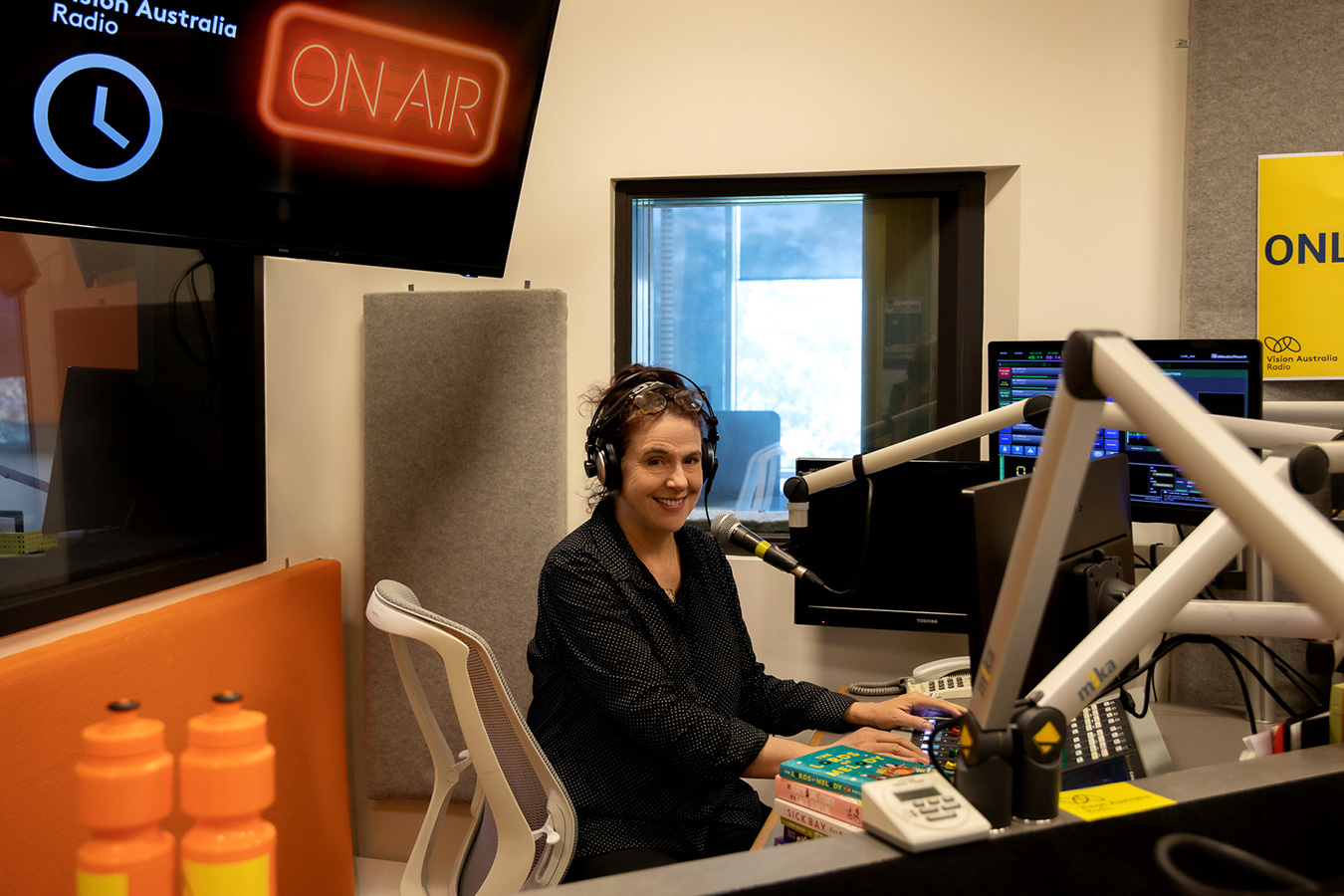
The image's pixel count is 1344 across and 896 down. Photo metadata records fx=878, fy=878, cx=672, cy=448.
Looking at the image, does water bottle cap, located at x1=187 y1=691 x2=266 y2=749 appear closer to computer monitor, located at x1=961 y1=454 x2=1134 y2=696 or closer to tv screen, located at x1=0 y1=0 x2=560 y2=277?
computer monitor, located at x1=961 y1=454 x2=1134 y2=696

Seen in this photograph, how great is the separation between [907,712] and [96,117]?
1.56 meters

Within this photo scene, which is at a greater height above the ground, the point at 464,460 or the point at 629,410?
the point at 629,410

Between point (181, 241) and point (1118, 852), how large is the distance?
1.58 meters

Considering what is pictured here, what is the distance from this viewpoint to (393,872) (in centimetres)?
230

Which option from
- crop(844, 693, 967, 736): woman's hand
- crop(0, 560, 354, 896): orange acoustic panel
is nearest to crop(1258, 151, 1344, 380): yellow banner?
crop(844, 693, 967, 736): woman's hand

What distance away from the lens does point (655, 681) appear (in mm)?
1373

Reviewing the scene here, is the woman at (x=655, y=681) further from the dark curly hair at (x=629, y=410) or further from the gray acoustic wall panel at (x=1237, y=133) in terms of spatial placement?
the gray acoustic wall panel at (x=1237, y=133)

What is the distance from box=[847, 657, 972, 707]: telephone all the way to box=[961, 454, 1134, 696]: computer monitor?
52cm

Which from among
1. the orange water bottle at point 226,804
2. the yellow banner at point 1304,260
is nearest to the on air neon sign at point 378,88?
the orange water bottle at point 226,804

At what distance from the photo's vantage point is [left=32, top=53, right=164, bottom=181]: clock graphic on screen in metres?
1.27

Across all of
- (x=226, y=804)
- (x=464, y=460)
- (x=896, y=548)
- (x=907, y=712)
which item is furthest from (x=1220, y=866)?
(x=464, y=460)

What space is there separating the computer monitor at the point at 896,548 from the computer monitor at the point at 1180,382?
7.7 inches

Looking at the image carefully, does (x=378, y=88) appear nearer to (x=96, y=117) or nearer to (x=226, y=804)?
(x=96, y=117)

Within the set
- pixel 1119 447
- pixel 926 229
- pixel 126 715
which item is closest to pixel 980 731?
pixel 126 715
